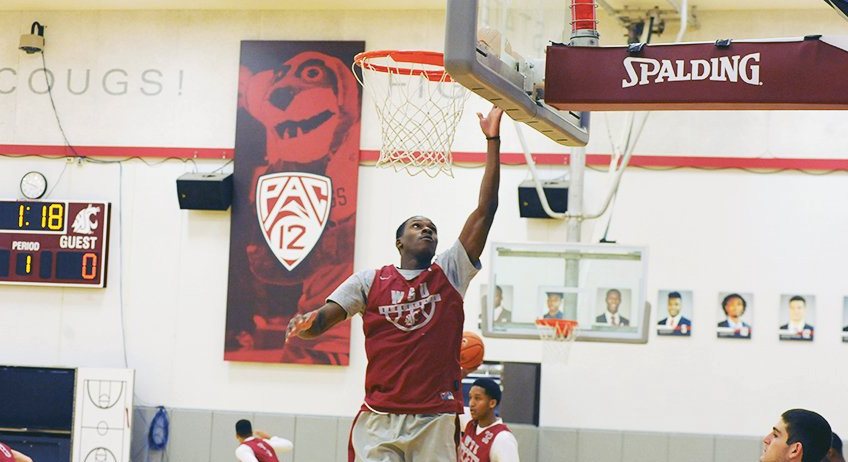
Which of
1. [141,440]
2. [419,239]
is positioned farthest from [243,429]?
[419,239]

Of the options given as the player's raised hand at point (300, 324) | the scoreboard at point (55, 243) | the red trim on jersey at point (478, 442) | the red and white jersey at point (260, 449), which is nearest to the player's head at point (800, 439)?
the player's raised hand at point (300, 324)

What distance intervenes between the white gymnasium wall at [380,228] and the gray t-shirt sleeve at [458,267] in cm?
695

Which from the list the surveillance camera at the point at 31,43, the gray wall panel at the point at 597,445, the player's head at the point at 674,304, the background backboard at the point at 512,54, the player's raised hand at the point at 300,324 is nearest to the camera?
the background backboard at the point at 512,54

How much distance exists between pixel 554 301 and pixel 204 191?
4.15 metres

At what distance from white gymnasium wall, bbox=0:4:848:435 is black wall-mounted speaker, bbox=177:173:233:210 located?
24 centimetres

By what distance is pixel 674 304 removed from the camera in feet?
38.9

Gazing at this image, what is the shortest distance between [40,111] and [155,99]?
133 cm

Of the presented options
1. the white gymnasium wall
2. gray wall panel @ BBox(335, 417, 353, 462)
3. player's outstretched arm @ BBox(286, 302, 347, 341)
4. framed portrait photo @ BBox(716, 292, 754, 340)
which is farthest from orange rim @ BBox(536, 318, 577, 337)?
player's outstretched arm @ BBox(286, 302, 347, 341)

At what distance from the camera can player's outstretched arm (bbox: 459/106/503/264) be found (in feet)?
16.6

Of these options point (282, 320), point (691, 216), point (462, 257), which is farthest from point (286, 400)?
point (462, 257)

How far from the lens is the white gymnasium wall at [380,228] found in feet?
38.5

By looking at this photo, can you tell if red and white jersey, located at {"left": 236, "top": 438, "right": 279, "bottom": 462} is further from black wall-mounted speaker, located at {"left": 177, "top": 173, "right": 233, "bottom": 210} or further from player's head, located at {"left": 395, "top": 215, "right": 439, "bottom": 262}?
player's head, located at {"left": 395, "top": 215, "right": 439, "bottom": 262}

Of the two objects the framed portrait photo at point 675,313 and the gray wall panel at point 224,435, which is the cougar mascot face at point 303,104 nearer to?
the gray wall panel at point 224,435

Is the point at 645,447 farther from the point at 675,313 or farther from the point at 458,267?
the point at 458,267
